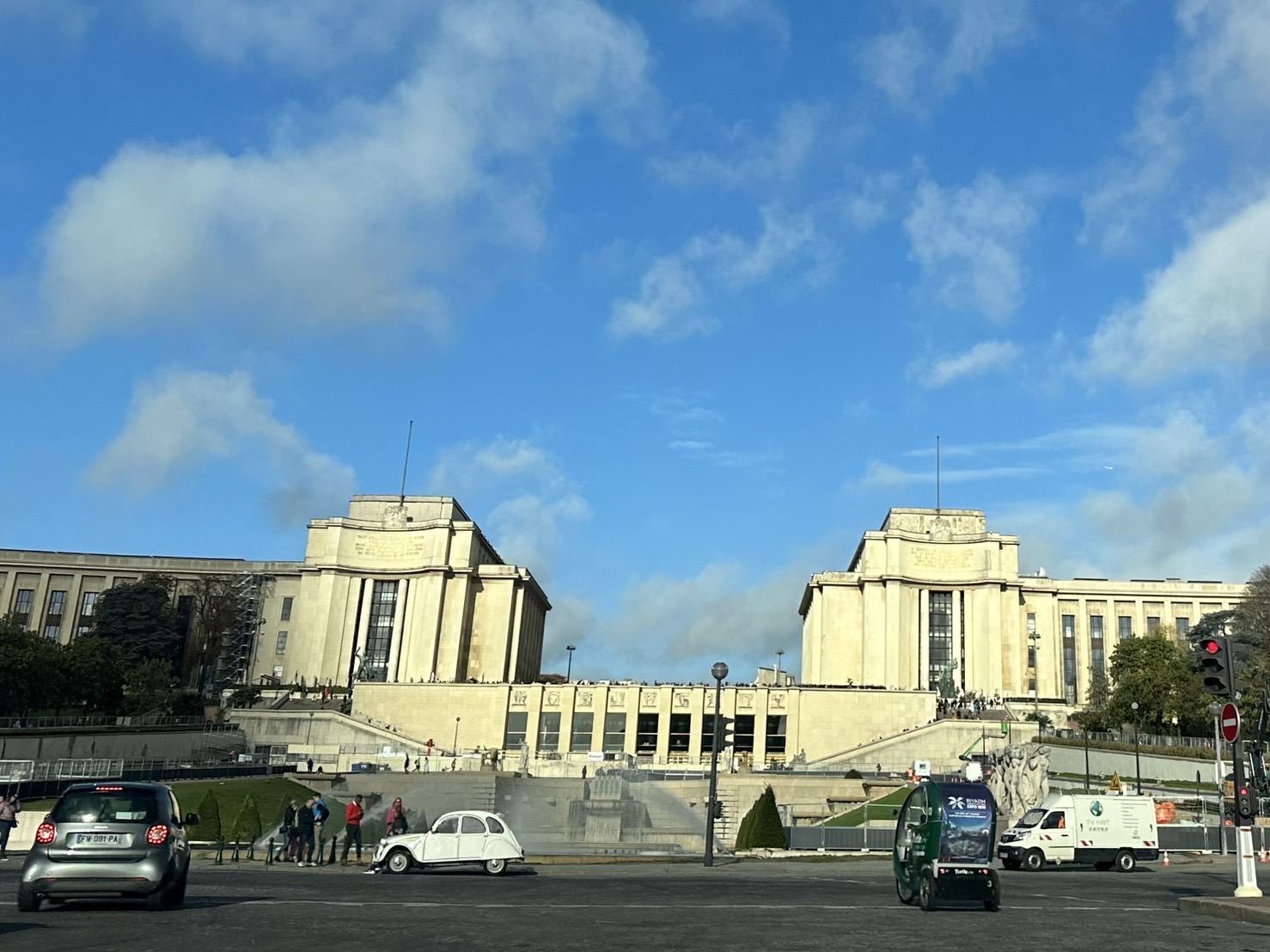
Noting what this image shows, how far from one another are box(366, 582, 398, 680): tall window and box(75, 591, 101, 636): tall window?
30983 mm

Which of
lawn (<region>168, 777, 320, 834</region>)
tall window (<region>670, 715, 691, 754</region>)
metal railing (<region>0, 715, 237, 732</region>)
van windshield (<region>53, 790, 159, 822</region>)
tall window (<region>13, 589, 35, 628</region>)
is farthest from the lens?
tall window (<region>13, 589, 35, 628</region>)

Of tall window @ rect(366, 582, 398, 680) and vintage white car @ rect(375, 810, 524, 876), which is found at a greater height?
tall window @ rect(366, 582, 398, 680)

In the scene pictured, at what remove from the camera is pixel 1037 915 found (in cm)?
1819

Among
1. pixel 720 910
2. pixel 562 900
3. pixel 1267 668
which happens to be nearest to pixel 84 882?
pixel 562 900

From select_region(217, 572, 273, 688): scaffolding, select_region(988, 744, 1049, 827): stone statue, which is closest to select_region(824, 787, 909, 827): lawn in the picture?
select_region(988, 744, 1049, 827): stone statue

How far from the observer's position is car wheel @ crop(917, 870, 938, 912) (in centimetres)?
1853

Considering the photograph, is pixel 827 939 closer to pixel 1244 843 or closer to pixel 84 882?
pixel 1244 843

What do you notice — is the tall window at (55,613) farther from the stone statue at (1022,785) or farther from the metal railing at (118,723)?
the stone statue at (1022,785)

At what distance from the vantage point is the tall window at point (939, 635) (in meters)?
115

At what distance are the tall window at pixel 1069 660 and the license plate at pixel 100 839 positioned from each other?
376ft

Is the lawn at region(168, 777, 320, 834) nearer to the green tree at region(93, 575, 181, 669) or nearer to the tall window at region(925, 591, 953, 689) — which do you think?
the green tree at region(93, 575, 181, 669)

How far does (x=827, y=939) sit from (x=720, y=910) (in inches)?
157

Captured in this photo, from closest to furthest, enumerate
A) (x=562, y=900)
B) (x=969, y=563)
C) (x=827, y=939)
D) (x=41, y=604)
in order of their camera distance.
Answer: (x=827, y=939) → (x=562, y=900) → (x=969, y=563) → (x=41, y=604)

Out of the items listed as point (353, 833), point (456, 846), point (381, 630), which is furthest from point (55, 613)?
point (456, 846)
